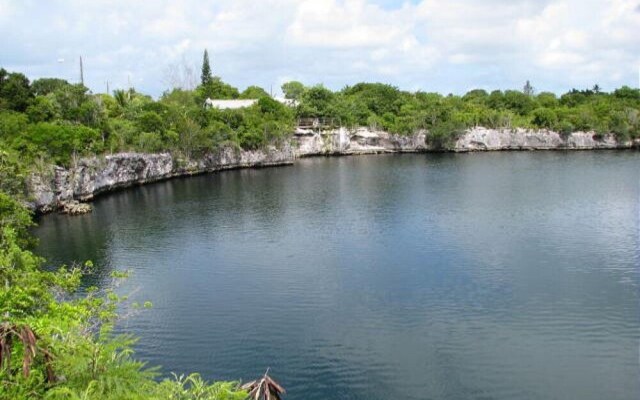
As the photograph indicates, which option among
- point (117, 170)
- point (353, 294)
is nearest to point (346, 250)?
point (353, 294)

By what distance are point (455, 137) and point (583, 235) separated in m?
73.0

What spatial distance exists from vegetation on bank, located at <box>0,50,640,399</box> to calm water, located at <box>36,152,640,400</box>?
336 cm

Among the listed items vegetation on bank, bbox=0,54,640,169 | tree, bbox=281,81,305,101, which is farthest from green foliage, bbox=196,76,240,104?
tree, bbox=281,81,305,101

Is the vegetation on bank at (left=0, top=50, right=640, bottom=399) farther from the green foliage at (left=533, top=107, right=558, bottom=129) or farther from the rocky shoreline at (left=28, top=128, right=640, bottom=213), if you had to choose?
the rocky shoreline at (left=28, top=128, right=640, bottom=213)

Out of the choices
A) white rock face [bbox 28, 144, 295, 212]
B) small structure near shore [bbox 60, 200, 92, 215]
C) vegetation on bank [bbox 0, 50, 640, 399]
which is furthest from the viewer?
white rock face [bbox 28, 144, 295, 212]

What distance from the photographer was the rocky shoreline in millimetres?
Result: 55812

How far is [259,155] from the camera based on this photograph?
311ft

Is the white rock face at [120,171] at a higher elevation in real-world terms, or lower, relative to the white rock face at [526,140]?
lower

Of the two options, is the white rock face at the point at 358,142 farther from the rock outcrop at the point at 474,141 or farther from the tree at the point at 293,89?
the tree at the point at 293,89

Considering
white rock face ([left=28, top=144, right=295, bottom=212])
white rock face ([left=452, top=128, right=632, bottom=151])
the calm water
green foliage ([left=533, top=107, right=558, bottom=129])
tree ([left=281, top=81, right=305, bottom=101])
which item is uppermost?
tree ([left=281, top=81, right=305, bottom=101])

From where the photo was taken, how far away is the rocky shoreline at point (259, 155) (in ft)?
183

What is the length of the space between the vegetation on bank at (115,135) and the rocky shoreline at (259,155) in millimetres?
1771

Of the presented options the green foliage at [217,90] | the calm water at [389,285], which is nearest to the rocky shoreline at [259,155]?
the calm water at [389,285]

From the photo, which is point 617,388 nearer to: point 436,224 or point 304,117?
point 436,224
